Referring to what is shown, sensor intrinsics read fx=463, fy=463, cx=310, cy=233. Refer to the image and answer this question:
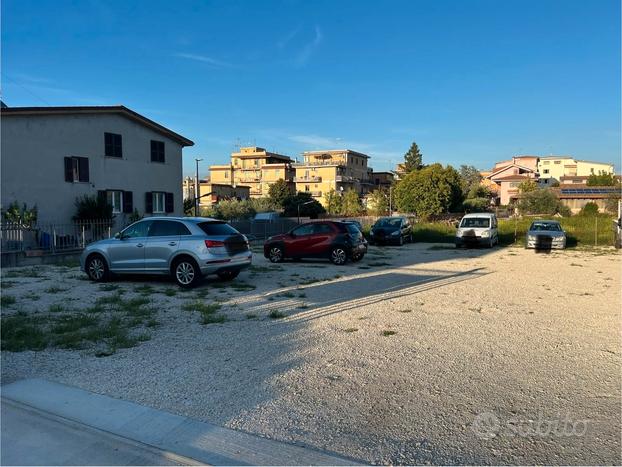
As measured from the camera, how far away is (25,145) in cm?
2217

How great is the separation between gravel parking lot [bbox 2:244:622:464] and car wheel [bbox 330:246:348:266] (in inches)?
215

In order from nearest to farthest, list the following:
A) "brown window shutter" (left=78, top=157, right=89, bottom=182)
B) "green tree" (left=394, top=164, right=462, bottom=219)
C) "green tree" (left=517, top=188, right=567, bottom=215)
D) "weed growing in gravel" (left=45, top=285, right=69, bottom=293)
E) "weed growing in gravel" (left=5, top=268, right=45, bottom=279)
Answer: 1. "weed growing in gravel" (left=45, top=285, right=69, bottom=293)
2. "weed growing in gravel" (left=5, top=268, right=45, bottom=279)
3. "brown window shutter" (left=78, top=157, right=89, bottom=182)
4. "green tree" (left=394, top=164, right=462, bottom=219)
5. "green tree" (left=517, top=188, right=567, bottom=215)

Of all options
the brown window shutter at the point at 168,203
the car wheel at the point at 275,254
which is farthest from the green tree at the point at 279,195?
the car wheel at the point at 275,254

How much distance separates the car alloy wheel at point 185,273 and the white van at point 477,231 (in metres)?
17.8

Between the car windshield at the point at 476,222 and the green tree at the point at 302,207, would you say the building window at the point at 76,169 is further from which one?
the green tree at the point at 302,207

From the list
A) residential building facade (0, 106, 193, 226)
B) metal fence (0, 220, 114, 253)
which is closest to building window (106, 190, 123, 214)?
residential building facade (0, 106, 193, 226)

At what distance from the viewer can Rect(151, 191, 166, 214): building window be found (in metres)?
29.0

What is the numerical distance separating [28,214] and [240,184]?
7457 centimetres

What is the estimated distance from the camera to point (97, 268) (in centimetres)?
1173

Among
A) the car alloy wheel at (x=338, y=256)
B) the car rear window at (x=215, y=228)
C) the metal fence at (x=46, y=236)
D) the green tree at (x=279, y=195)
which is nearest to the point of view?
the car rear window at (x=215, y=228)

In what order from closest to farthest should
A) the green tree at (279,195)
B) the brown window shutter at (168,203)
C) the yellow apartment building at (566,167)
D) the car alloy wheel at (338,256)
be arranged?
the car alloy wheel at (338,256), the brown window shutter at (168,203), the green tree at (279,195), the yellow apartment building at (566,167)

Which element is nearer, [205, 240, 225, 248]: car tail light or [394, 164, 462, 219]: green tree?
[205, 240, 225, 248]: car tail light

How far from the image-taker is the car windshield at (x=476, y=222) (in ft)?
83.0

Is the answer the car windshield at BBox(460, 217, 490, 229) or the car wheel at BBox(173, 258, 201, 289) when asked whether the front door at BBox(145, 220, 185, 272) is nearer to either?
the car wheel at BBox(173, 258, 201, 289)
